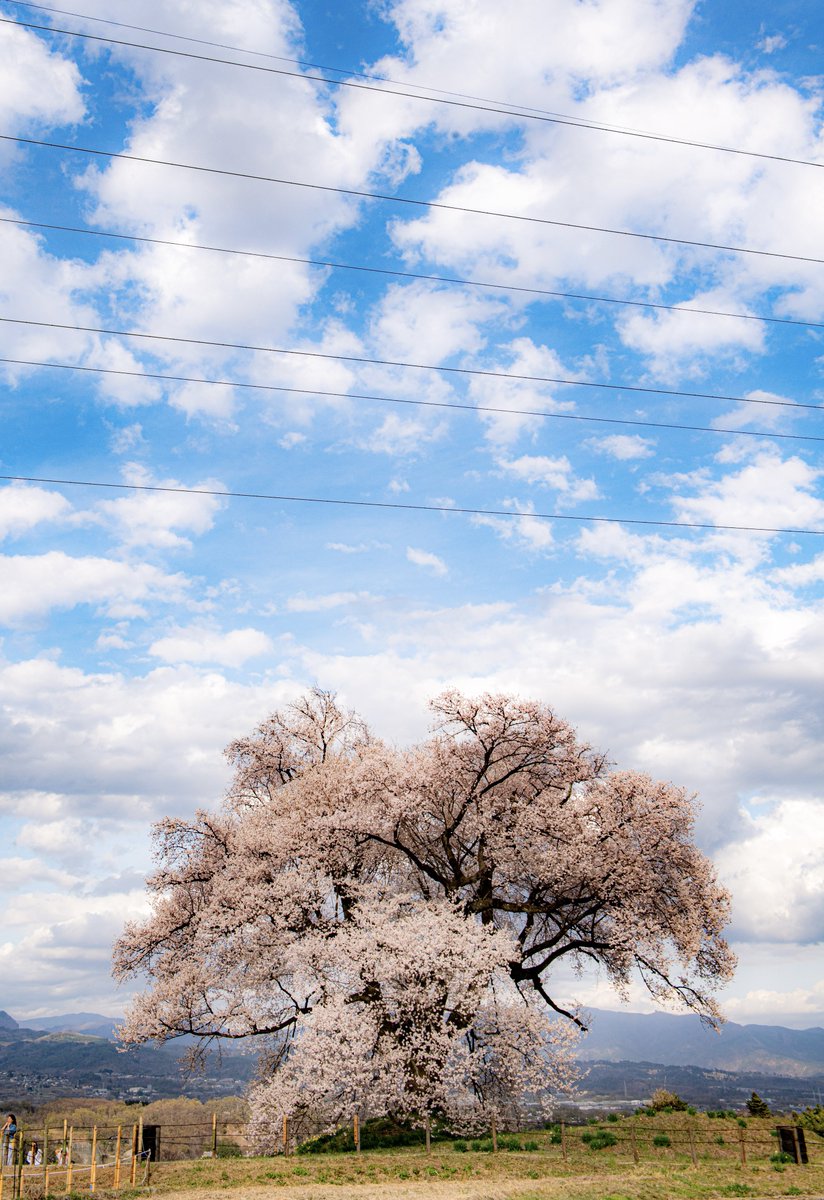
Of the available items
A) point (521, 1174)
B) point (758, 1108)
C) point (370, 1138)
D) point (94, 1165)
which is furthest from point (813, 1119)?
point (94, 1165)

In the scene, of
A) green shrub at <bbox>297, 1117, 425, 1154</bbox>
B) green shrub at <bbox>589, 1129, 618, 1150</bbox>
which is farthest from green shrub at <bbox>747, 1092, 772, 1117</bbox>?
green shrub at <bbox>297, 1117, 425, 1154</bbox>

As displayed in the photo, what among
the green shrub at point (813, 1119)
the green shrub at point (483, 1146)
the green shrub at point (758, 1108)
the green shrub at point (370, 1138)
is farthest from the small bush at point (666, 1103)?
the green shrub at point (370, 1138)

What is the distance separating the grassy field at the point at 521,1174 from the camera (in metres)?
22.5

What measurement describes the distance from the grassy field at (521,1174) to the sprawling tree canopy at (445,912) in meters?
3.21

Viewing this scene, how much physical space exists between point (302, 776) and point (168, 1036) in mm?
11511

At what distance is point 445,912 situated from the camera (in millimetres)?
32188

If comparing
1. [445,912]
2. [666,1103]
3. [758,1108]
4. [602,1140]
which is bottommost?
[758,1108]

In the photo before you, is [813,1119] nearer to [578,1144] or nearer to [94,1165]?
[578,1144]

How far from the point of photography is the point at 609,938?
113 feet

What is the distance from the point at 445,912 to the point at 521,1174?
879 cm

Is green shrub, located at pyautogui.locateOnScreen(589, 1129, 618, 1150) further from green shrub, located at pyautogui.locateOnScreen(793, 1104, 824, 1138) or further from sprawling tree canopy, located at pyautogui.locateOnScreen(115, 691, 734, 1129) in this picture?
green shrub, located at pyautogui.locateOnScreen(793, 1104, 824, 1138)

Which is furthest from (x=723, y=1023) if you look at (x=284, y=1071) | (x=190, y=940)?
(x=190, y=940)

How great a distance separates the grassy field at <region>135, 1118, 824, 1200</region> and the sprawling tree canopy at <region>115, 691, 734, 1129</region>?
3.21m

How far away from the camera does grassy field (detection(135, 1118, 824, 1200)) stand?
886 inches
